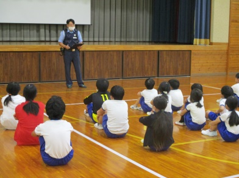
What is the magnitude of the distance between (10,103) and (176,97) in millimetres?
2733

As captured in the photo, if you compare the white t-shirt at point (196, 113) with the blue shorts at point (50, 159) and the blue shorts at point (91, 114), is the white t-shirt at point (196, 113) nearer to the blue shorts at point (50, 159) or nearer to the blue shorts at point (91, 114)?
the blue shorts at point (91, 114)

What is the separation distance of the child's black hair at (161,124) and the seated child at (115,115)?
62cm

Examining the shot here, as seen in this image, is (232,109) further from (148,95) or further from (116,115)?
(148,95)

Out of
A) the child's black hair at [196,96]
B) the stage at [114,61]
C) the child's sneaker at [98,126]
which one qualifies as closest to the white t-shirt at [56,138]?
the child's sneaker at [98,126]

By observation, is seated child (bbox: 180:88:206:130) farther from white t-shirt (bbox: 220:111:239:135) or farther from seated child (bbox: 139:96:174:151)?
seated child (bbox: 139:96:174:151)

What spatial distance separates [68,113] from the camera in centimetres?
628

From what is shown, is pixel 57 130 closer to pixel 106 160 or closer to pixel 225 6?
pixel 106 160

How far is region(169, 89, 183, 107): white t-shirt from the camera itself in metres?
6.33

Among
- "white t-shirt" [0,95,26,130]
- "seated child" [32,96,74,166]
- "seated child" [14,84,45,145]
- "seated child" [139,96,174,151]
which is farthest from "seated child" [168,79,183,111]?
"seated child" [32,96,74,166]

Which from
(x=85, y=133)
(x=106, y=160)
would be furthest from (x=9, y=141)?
(x=106, y=160)

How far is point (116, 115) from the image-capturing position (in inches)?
183

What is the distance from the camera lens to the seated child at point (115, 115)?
4652mm

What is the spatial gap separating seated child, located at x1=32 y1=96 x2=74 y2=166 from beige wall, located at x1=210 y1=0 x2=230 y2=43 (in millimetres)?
9691

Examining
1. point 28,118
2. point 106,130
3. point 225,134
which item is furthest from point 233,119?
point 28,118
